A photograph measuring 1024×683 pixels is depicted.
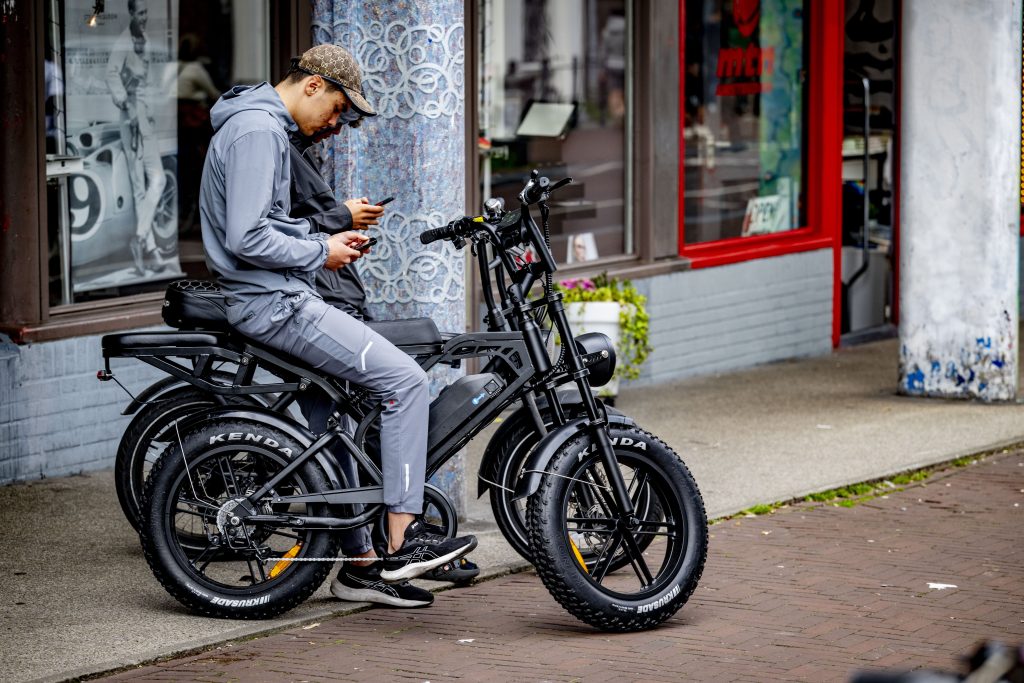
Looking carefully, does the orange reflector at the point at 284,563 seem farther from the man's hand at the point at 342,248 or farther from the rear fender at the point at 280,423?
Answer: the man's hand at the point at 342,248

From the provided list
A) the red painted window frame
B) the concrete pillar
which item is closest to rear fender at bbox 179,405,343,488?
the concrete pillar

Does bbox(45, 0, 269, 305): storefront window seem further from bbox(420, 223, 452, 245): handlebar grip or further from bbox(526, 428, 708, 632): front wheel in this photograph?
bbox(526, 428, 708, 632): front wheel

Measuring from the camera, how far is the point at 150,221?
8836 millimetres

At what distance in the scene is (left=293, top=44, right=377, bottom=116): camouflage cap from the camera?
5.68m

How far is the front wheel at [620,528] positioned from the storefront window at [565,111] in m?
4.81

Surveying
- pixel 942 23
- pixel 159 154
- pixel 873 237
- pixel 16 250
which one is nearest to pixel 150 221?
pixel 159 154

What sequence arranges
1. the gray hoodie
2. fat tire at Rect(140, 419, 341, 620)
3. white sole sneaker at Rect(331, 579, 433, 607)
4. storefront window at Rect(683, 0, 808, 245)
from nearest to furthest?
the gray hoodie
fat tire at Rect(140, 419, 341, 620)
white sole sneaker at Rect(331, 579, 433, 607)
storefront window at Rect(683, 0, 808, 245)

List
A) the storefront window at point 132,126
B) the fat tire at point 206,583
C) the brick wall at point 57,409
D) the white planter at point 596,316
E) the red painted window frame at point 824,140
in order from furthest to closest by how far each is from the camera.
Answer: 1. the red painted window frame at point 824,140
2. the white planter at point 596,316
3. the storefront window at point 132,126
4. the brick wall at point 57,409
5. the fat tire at point 206,583

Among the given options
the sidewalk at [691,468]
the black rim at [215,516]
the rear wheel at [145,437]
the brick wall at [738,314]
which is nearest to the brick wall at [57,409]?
the sidewalk at [691,468]

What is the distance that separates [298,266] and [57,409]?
117 inches

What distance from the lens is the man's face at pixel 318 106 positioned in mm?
5719

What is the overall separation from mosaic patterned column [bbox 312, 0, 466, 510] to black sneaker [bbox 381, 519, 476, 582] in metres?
1.24

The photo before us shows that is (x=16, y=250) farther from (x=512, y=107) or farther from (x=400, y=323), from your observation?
(x=512, y=107)

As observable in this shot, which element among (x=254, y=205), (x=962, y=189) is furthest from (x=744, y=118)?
(x=254, y=205)
